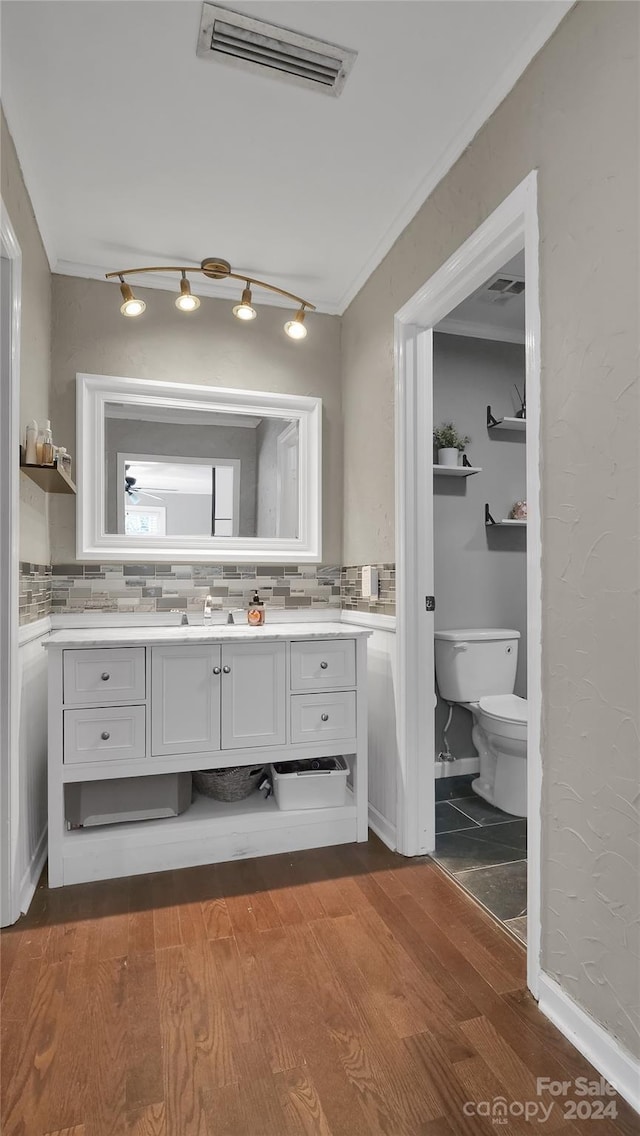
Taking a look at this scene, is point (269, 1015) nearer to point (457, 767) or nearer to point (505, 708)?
point (505, 708)

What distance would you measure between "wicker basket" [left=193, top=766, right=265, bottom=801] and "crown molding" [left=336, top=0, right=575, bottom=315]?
85.9 inches

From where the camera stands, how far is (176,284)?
106 inches

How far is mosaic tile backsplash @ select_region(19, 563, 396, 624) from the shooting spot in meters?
2.51

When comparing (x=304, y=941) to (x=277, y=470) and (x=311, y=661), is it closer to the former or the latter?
(x=311, y=661)

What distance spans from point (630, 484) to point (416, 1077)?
4.29 ft

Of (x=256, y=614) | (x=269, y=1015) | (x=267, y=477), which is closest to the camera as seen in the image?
(x=269, y=1015)

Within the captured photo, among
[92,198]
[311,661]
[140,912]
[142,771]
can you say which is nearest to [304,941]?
[140,912]

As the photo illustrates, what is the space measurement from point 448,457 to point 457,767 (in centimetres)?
160

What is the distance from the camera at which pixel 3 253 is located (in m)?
1.78

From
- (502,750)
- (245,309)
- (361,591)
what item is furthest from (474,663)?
(245,309)

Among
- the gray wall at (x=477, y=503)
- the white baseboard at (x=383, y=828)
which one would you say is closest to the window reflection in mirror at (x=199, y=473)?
the gray wall at (x=477, y=503)

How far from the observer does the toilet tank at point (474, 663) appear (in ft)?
9.48

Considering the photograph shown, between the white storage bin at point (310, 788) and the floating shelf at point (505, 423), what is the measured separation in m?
1.89

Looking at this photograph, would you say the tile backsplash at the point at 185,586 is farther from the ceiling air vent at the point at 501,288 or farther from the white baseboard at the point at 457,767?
the ceiling air vent at the point at 501,288
